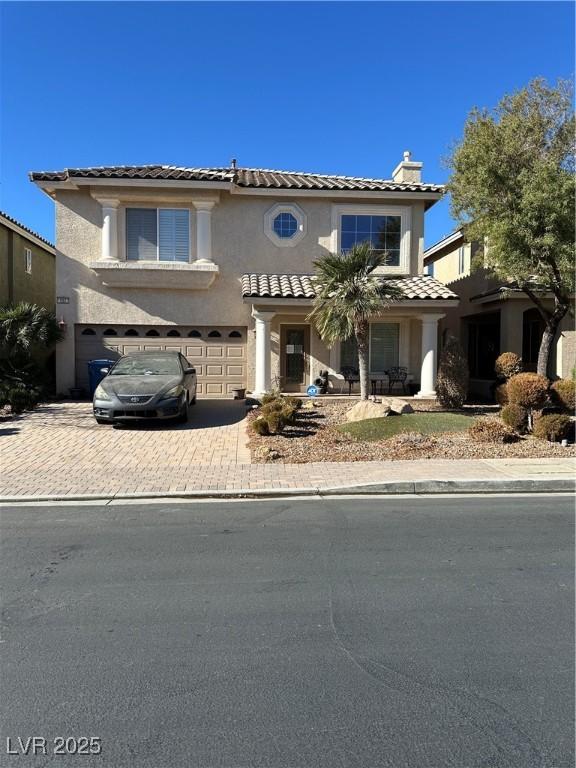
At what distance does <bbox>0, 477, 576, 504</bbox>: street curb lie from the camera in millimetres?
7602

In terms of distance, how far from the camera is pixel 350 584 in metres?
4.75

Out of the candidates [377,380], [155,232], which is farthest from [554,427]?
[155,232]

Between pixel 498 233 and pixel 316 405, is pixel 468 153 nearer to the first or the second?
pixel 498 233

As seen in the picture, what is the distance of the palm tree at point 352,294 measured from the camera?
1315 centimetres

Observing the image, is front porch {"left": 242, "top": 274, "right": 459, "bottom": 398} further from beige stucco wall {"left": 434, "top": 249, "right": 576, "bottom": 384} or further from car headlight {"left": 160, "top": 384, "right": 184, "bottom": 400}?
car headlight {"left": 160, "top": 384, "right": 184, "bottom": 400}

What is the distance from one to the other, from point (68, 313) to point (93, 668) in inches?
605

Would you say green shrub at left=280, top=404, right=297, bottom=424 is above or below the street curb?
above

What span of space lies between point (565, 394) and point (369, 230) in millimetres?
8343

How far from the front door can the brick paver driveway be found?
138 inches

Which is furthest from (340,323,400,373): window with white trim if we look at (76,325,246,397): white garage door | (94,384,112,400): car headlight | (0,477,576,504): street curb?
(0,477,576,504): street curb

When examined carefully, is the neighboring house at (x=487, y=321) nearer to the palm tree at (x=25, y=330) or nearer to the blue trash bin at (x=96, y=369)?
the blue trash bin at (x=96, y=369)

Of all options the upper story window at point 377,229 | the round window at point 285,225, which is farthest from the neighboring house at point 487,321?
the round window at point 285,225

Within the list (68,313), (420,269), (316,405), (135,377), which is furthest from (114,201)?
(420,269)

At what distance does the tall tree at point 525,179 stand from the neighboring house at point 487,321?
243 centimetres
